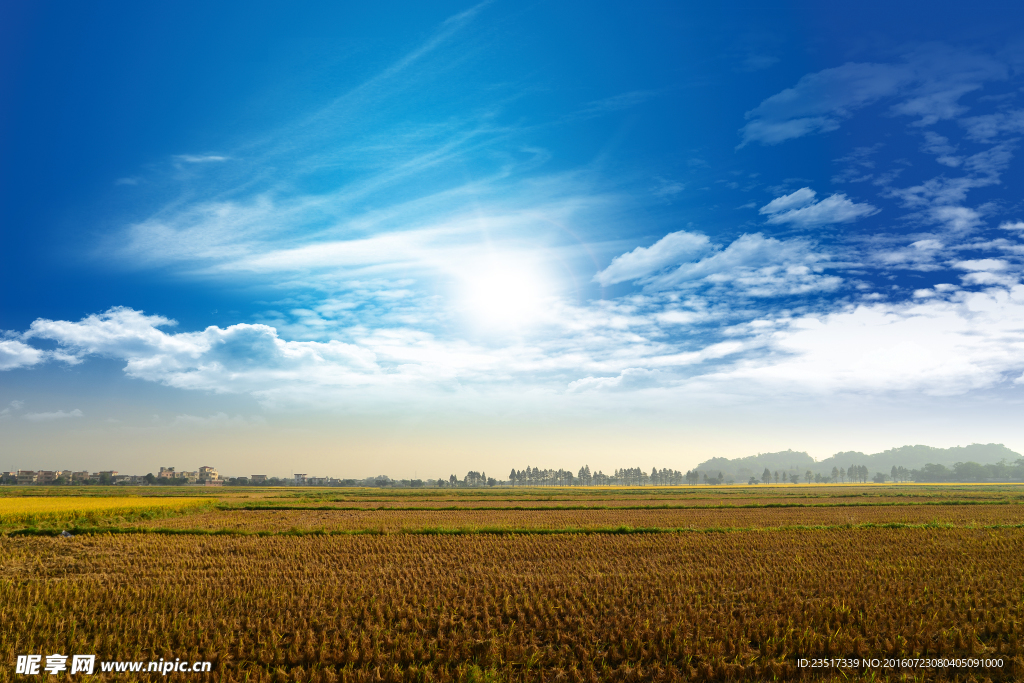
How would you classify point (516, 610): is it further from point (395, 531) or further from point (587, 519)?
point (587, 519)

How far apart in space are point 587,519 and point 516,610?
25.8 metres

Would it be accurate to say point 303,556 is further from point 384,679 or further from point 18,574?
point 384,679

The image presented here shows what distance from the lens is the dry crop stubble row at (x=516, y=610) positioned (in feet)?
35.6

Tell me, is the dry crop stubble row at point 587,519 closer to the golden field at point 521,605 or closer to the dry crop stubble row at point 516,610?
the golden field at point 521,605

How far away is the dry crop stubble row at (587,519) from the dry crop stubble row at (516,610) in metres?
10.1

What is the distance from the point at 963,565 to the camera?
19906 mm

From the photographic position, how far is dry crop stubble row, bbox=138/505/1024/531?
33438mm

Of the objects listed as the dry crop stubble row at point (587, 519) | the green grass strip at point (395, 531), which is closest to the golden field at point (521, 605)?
the green grass strip at point (395, 531)

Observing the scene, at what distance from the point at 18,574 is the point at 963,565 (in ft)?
114

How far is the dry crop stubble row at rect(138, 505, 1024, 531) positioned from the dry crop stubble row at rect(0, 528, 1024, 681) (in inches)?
398

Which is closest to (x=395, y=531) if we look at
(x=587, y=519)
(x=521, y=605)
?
(x=587, y=519)

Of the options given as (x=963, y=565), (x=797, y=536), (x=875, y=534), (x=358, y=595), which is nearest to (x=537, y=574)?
(x=358, y=595)

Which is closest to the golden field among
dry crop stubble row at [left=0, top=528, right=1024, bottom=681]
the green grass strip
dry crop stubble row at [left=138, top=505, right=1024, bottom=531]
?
dry crop stubble row at [left=0, top=528, right=1024, bottom=681]

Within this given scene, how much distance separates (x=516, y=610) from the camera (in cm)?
1369
